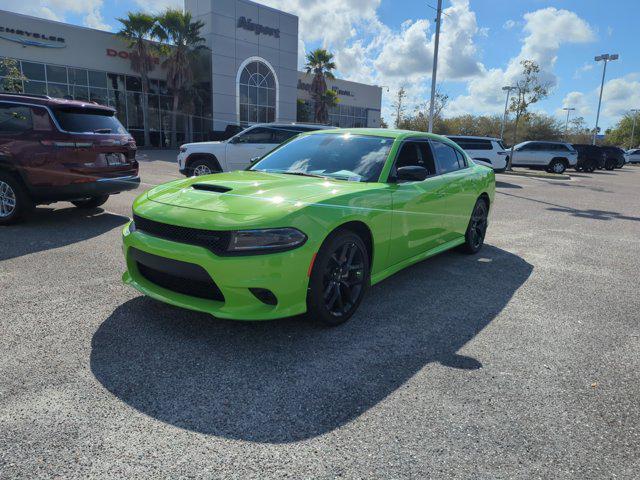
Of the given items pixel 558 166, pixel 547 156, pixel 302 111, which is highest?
pixel 302 111

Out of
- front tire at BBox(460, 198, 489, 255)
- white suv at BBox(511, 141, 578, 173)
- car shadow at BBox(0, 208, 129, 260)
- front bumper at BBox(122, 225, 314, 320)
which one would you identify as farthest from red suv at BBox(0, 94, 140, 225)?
white suv at BBox(511, 141, 578, 173)

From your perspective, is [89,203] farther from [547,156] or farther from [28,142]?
[547,156]

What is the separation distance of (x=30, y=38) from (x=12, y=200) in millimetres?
27157

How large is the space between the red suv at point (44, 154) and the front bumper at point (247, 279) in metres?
4.26

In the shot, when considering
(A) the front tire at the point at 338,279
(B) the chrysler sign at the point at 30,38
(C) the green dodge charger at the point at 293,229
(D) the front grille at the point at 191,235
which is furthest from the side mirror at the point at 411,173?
(B) the chrysler sign at the point at 30,38

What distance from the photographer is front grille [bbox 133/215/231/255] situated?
316 centimetres

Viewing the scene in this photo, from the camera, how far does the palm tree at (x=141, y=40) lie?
30.4 meters

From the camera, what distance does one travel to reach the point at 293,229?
322cm

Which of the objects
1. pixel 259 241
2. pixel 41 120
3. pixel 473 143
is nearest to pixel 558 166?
pixel 473 143

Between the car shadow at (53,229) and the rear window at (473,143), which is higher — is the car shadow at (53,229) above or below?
below

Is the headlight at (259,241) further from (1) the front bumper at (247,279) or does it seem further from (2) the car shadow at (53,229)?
(2) the car shadow at (53,229)

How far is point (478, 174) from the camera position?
20.2 feet

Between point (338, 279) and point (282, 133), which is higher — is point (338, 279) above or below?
below

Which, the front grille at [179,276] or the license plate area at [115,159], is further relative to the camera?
the license plate area at [115,159]
